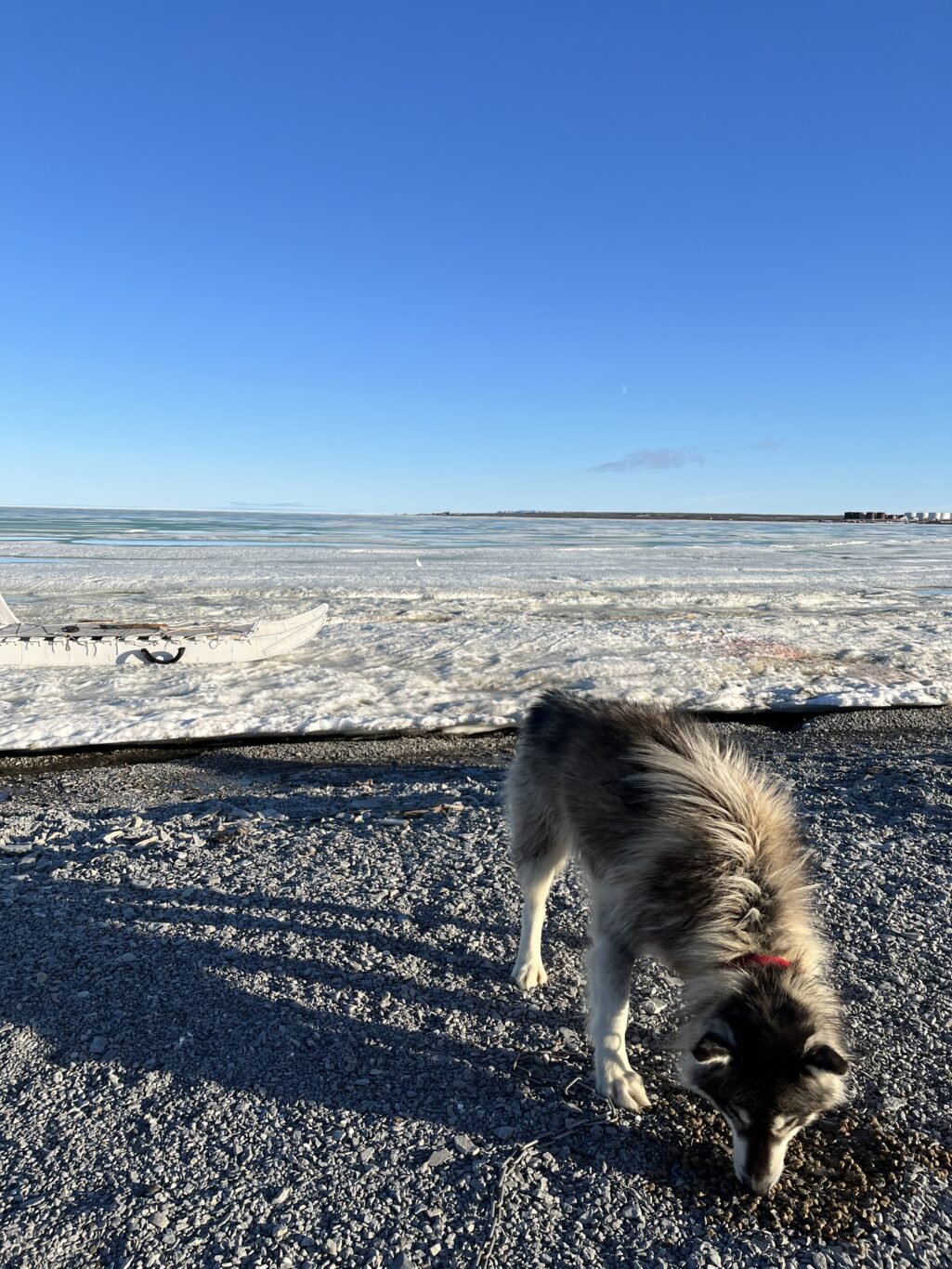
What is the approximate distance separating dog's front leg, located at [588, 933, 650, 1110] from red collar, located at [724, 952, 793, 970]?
1.65 ft

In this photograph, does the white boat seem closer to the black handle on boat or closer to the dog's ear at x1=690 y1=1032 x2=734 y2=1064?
the black handle on boat

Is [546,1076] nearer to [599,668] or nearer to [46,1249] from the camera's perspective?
[46,1249]

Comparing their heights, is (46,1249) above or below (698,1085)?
below

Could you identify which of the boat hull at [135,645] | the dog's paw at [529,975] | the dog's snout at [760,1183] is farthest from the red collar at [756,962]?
the boat hull at [135,645]

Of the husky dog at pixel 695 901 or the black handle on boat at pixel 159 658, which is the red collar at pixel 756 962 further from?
the black handle on boat at pixel 159 658

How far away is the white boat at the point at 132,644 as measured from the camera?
1085cm

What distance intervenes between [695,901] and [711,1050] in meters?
0.61

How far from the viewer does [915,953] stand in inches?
164

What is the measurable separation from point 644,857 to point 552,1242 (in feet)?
4.24

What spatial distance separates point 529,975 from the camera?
12.9 feet

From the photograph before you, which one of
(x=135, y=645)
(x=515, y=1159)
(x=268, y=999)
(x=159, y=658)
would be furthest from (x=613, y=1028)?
(x=135, y=645)

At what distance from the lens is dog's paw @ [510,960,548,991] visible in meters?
3.91

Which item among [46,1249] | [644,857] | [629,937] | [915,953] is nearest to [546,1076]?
[629,937]

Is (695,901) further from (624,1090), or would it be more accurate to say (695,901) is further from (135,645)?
(135,645)
